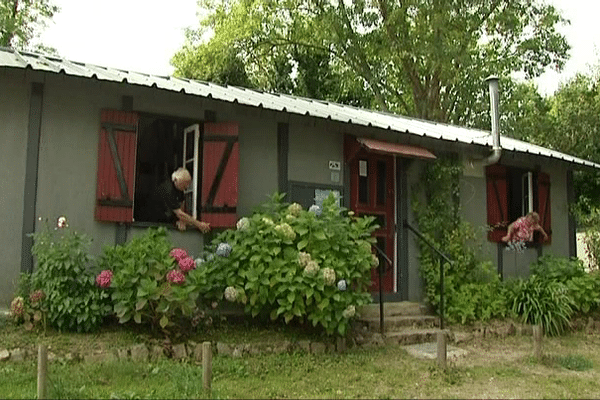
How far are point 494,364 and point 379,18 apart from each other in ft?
41.9

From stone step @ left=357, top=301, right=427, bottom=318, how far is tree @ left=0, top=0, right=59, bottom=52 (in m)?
15.8

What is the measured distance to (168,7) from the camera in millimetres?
18625

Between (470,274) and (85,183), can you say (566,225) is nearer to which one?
(470,274)

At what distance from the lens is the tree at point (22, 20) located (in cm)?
1842

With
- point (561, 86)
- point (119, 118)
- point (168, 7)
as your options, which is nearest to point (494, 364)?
point (119, 118)

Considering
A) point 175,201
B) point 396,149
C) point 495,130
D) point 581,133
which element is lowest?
point 175,201

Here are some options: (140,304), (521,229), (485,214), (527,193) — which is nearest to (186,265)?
(140,304)

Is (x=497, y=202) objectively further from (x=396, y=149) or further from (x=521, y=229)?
(x=396, y=149)

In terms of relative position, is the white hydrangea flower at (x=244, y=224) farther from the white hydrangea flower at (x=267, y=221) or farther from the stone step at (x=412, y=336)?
the stone step at (x=412, y=336)

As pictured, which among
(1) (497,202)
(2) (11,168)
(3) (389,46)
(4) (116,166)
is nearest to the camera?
(2) (11,168)

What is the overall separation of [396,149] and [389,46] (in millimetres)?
9676

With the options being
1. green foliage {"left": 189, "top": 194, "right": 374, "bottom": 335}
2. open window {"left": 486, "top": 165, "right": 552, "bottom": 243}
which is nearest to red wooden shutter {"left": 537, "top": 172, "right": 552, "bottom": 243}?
open window {"left": 486, "top": 165, "right": 552, "bottom": 243}

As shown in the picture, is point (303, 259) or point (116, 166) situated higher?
point (116, 166)

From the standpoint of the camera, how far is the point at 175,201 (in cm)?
684
